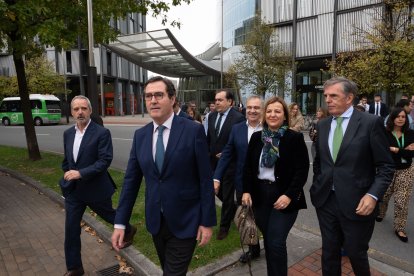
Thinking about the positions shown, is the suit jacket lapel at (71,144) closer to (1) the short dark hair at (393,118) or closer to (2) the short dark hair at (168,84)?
(2) the short dark hair at (168,84)

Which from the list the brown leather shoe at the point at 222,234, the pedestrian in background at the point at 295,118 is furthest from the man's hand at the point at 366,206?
the pedestrian in background at the point at 295,118

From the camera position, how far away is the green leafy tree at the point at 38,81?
3133cm

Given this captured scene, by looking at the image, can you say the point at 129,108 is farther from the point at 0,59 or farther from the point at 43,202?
the point at 43,202

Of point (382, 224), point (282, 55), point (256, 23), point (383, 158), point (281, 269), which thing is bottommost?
point (382, 224)

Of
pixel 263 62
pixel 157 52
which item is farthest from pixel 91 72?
pixel 157 52

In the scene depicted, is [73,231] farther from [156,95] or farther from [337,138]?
[337,138]

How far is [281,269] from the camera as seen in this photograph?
292 centimetres

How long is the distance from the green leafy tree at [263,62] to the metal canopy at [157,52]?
677 cm

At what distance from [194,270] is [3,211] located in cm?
402

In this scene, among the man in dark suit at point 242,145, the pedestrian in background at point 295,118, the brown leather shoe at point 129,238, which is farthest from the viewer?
the pedestrian in background at point 295,118

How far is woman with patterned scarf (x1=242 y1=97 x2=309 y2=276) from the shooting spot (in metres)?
2.90

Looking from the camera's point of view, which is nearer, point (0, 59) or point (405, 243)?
point (405, 243)

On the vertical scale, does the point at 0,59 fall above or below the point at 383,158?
above

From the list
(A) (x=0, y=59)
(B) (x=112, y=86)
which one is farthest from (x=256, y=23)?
(A) (x=0, y=59)
